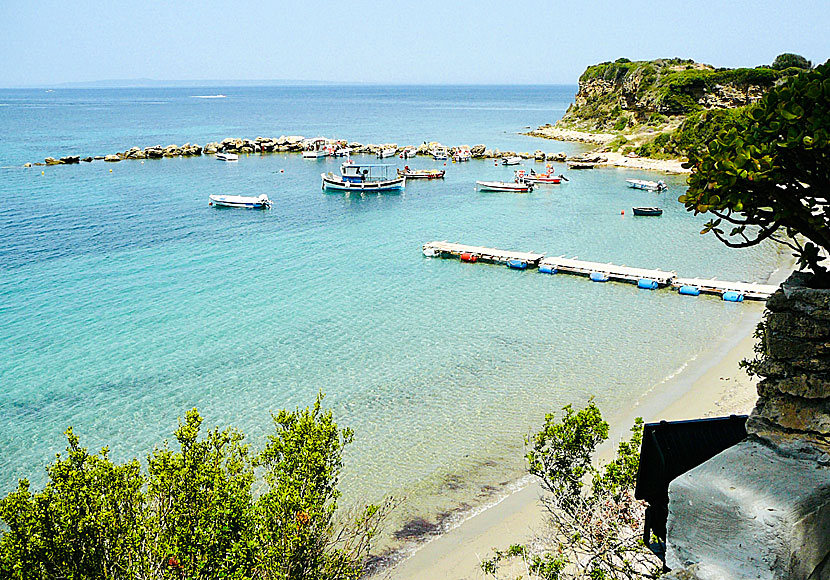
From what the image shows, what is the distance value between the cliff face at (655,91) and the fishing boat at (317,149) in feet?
135

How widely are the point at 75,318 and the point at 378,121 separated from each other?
13442 centimetres

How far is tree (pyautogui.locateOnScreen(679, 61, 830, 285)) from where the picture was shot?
653 centimetres

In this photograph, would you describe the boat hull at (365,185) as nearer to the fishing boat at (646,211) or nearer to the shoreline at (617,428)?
the fishing boat at (646,211)

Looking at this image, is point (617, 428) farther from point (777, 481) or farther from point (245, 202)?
point (245, 202)

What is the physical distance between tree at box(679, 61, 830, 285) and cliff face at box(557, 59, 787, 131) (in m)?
79.0

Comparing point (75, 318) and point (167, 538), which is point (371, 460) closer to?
point (167, 538)

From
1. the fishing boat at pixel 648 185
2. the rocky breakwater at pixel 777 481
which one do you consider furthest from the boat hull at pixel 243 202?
the rocky breakwater at pixel 777 481

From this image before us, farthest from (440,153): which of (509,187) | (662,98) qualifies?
(662,98)

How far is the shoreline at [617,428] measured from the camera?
14.0 m

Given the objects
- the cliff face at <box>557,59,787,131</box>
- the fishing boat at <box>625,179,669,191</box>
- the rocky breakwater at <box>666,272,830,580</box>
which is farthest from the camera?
the cliff face at <box>557,59,787,131</box>

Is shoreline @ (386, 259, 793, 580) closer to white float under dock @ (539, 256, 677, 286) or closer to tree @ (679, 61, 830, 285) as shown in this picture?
white float under dock @ (539, 256, 677, 286)

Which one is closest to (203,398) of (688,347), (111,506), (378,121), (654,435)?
(111,506)

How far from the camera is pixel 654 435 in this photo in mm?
10297

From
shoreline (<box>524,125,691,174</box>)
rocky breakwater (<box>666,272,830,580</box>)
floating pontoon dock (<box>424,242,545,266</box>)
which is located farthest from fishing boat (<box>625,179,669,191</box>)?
rocky breakwater (<box>666,272,830,580</box>)
